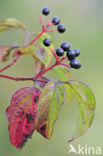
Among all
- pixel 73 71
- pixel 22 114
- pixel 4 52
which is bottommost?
pixel 73 71

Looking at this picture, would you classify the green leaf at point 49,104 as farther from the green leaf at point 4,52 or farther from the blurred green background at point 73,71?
the blurred green background at point 73,71

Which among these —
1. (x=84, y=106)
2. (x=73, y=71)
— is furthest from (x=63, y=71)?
(x=73, y=71)

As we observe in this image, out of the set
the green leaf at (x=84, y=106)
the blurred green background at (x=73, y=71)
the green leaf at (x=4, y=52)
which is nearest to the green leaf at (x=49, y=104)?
the green leaf at (x=84, y=106)

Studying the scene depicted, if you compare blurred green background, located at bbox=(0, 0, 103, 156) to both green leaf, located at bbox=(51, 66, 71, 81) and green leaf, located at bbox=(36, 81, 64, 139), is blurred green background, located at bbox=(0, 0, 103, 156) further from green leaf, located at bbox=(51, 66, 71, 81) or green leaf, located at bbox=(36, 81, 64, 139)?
green leaf, located at bbox=(36, 81, 64, 139)

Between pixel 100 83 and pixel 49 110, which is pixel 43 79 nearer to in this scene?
pixel 49 110

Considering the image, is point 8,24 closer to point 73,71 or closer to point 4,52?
point 4,52

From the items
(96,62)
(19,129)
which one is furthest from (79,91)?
(96,62)
